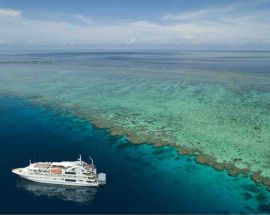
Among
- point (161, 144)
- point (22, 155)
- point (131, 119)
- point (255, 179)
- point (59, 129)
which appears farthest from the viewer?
point (131, 119)

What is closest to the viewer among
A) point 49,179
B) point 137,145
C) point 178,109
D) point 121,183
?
point 121,183

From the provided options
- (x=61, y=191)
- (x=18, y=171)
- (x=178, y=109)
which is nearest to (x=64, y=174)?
(x=61, y=191)

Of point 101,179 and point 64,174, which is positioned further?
point 64,174

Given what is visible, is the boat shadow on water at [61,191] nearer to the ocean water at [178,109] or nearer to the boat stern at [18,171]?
the boat stern at [18,171]

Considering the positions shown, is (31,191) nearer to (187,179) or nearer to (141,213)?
(141,213)

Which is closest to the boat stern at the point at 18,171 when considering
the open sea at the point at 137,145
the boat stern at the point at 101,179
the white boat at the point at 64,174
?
the white boat at the point at 64,174

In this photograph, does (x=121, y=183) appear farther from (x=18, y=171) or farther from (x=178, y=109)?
(x=178, y=109)

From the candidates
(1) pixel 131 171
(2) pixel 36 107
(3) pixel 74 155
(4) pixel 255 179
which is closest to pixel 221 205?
(4) pixel 255 179
